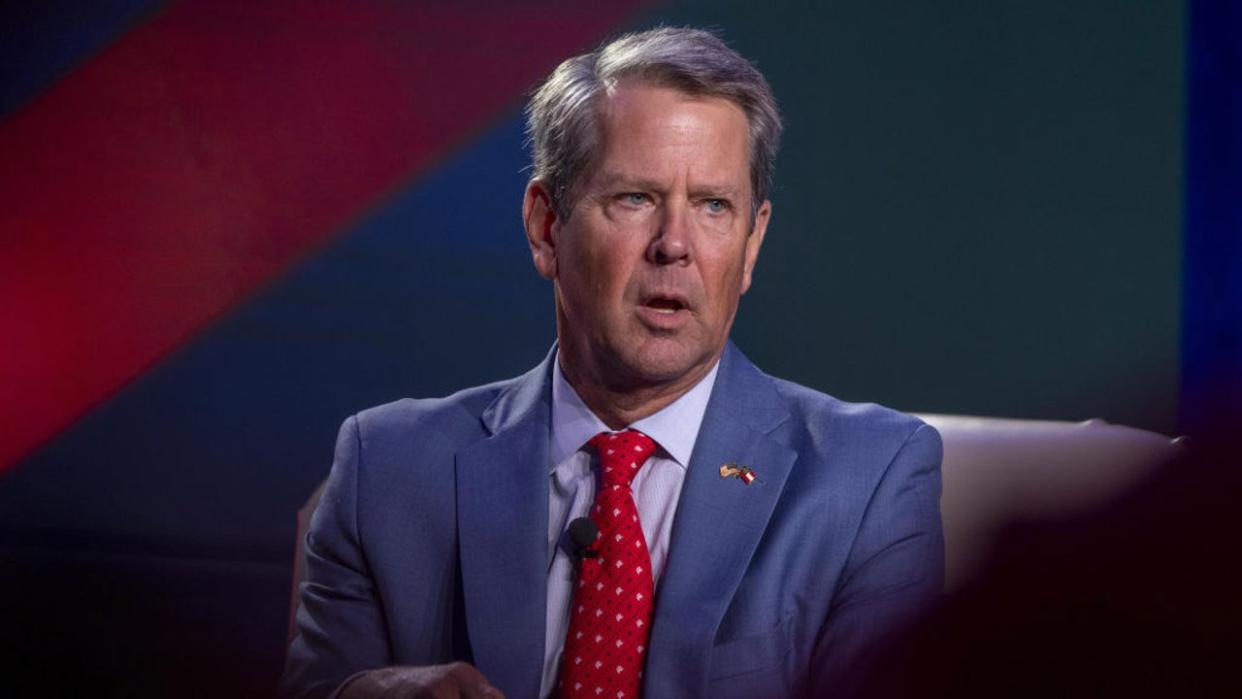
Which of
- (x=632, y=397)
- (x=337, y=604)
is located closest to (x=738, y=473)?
(x=632, y=397)

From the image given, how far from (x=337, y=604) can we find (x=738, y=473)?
0.55 meters

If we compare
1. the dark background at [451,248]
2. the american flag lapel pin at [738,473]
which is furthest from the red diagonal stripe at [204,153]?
the american flag lapel pin at [738,473]

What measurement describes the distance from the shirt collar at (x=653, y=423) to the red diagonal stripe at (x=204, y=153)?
4.90 feet

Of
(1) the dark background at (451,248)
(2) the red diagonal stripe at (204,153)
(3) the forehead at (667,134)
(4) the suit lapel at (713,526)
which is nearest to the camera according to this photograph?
(4) the suit lapel at (713,526)

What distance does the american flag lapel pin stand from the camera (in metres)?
1.71

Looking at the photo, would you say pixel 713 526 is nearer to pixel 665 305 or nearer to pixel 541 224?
pixel 665 305

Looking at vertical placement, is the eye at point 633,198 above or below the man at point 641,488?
above

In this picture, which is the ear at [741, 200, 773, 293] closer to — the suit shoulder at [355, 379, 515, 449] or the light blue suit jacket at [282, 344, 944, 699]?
the light blue suit jacket at [282, 344, 944, 699]

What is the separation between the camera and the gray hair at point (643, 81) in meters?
1.71

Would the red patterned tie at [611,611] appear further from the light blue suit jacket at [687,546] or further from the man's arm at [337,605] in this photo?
the man's arm at [337,605]

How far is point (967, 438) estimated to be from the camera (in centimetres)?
210

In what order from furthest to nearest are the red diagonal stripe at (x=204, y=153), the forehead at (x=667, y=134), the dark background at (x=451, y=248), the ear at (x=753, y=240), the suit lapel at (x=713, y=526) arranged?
the red diagonal stripe at (x=204, y=153), the dark background at (x=451, y=248), the ear at (x=753, y=240), the forehead at (x=667, y=134), the suit lapel at (x=713, y=526)

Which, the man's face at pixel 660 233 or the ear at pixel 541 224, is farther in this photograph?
the ear at pixel 541 224

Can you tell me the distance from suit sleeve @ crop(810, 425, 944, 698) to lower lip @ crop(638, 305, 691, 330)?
0.33 metres
